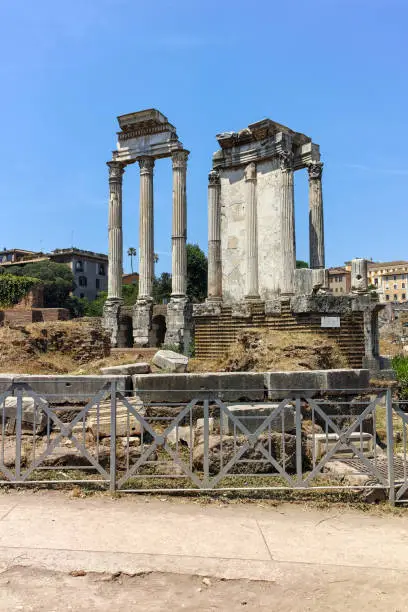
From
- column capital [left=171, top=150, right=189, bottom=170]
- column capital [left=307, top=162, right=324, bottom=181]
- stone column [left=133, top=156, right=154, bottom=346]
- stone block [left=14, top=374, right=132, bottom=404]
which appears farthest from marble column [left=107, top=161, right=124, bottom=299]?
stone block [left=14, top=374, right=132, bottom=404]

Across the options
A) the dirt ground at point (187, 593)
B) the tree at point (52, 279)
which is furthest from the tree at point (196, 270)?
the dirt ground at point (187, 593)

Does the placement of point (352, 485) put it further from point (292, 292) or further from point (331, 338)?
point (292, 292)

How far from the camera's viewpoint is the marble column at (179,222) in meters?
33.2

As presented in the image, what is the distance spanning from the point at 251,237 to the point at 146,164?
23.8 metres

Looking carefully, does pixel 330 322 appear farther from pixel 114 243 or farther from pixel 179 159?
pixel 114 243

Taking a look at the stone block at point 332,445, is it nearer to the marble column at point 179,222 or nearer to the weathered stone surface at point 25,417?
the weathered stone surface at point 25,417

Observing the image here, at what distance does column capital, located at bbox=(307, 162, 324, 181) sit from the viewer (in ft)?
49.0

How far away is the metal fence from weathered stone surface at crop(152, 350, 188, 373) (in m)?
2.88

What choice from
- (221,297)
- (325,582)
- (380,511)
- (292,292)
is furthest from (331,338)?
(325,582)

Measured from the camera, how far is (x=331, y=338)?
10.6 metres

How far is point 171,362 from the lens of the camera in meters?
10.3

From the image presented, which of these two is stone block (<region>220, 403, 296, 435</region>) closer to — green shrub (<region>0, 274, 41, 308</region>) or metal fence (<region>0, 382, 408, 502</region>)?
metal fence (<region>0, 382, 408, 502</region>)

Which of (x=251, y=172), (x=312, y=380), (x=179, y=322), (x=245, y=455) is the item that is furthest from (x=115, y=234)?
(x=245, y=455)

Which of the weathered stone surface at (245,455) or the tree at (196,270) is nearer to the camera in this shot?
the weathered stone surface at (245,455)
